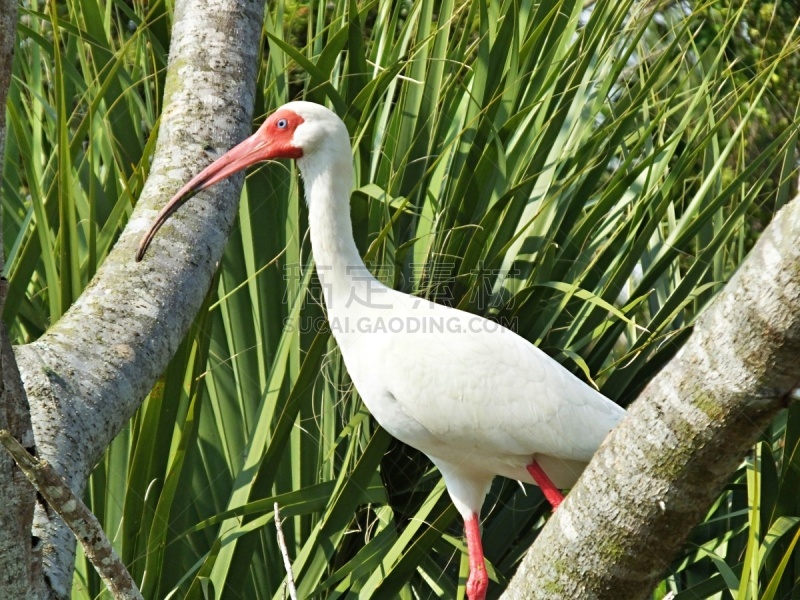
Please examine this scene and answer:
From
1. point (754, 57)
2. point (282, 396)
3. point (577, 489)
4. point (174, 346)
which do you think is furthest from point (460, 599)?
point (754, 57)

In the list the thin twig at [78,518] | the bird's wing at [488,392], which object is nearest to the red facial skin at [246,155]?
the bird's wing at [488,392]

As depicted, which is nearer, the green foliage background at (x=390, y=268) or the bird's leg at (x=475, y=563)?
the green foliage background at (x=390, y=268)

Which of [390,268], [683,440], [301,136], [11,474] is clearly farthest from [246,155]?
[683,440]

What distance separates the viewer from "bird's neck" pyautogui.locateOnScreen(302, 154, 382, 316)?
2.76 m

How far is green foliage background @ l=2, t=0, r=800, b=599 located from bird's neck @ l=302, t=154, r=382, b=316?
8 cm

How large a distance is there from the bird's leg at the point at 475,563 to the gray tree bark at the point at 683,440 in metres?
1.25

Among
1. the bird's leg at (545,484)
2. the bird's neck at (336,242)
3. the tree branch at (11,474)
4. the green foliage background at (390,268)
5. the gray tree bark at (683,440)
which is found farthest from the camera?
the bird's neck at (336,242)

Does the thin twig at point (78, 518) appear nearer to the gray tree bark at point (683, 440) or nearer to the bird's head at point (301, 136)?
the gray tree bark at point (683, 440)

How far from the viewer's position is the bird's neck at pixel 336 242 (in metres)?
2.76

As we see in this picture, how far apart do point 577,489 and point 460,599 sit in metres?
1.35

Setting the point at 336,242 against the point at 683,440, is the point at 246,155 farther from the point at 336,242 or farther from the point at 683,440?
the point at 683,440

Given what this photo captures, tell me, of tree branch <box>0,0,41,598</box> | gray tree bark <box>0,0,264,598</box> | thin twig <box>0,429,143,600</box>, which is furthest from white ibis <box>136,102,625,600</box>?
thin twig <box>0,429,143,600</box>

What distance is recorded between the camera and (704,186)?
3.08 m

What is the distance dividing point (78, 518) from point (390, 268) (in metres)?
1.76
